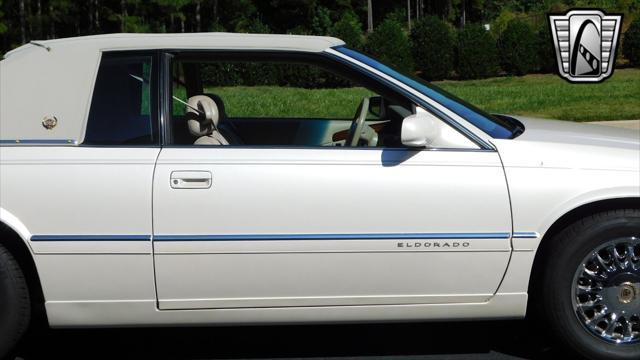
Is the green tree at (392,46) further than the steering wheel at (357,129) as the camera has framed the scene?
Yes

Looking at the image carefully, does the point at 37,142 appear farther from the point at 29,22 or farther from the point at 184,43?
the point at 29,22

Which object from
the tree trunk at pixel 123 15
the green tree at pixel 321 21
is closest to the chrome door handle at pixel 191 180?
the tree trunk at pixel 123 15

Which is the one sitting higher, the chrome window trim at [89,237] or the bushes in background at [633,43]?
the chrome window trim at [89,237]

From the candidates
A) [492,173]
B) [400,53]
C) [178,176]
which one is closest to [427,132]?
[492,173]

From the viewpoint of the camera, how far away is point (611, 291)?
4223 mm

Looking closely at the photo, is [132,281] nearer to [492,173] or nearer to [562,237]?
[492,173]

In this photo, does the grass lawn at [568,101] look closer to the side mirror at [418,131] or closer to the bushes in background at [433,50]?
the bushes in background at [433,50]

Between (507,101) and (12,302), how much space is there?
13902 millimetres

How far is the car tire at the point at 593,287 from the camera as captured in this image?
4102mm

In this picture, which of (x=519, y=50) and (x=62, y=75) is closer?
(x=62, y=75)

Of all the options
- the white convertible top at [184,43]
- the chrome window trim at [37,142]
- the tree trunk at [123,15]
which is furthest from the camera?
the tree trunk at [123,15]

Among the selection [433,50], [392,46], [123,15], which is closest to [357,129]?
[392,46]

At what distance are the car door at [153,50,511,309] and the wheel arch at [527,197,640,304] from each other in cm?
24

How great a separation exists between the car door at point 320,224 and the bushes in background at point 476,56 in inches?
904
